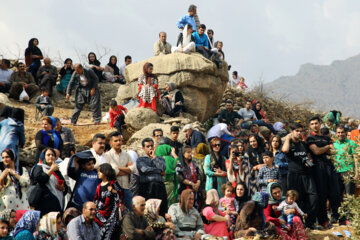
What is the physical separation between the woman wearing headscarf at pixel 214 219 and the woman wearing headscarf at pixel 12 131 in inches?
134

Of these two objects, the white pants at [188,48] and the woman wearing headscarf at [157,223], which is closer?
the woman wearing headscarf at [157,223]

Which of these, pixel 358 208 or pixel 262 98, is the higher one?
pixel 262 98

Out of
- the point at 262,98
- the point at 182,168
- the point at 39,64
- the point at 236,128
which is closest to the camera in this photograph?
the point at 182,168

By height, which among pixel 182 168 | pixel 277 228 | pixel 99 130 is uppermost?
pixel 99 130

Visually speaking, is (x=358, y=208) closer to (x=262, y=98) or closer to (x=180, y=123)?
(x=180, y=123)

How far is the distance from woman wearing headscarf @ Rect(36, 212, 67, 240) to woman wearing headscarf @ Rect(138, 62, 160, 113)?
329 inches

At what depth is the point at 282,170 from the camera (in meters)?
10.6

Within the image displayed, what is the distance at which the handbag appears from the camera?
845 centimetres

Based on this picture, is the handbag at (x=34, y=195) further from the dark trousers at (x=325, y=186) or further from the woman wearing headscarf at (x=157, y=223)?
the dark trousers at (x=325, y=186)

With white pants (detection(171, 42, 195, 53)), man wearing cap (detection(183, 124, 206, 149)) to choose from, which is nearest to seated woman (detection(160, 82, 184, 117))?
white pants (detection(171, 42, 195, 53))

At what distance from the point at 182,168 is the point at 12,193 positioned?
301cm

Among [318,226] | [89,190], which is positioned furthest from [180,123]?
[89,190]

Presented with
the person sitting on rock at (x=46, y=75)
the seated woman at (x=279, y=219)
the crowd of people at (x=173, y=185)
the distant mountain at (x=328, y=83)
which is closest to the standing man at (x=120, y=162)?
the crowd of people at (x=173, y=185)

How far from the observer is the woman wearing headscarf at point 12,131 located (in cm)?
1028
